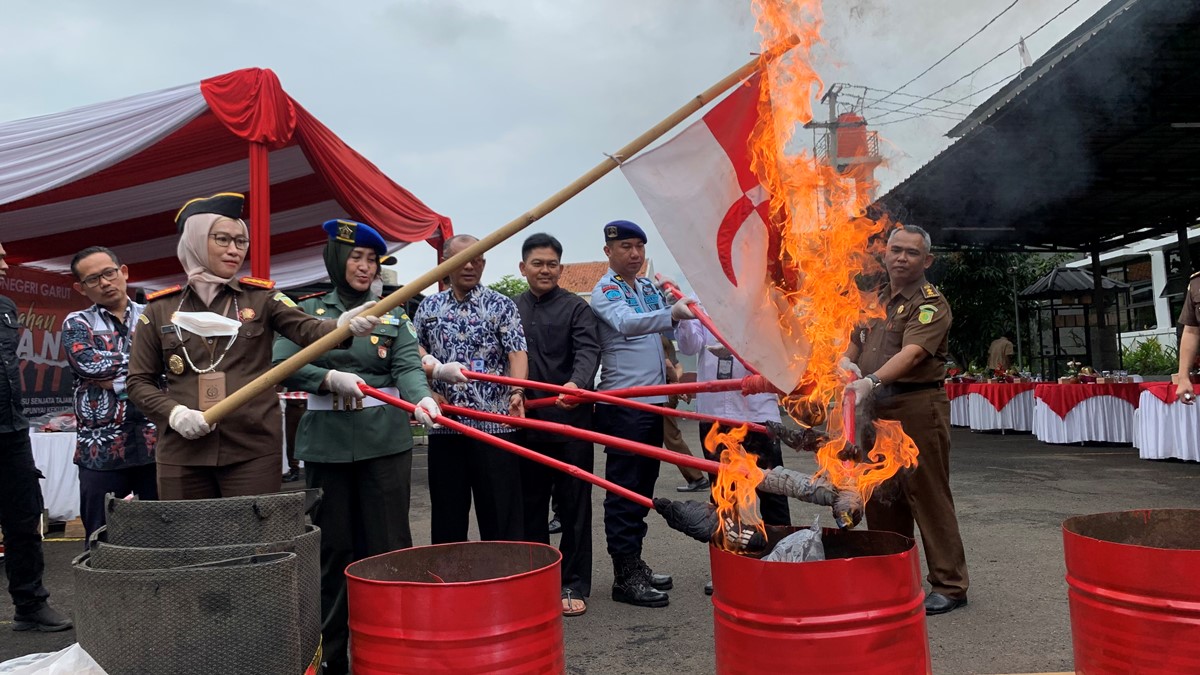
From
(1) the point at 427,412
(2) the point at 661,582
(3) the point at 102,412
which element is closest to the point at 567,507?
(2) the point at 661,582

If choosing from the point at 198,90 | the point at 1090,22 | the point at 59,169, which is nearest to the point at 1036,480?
the point at 1090,22

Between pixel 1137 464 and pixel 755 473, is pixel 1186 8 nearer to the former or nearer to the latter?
pixel 1137 464

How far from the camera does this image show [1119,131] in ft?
34.3

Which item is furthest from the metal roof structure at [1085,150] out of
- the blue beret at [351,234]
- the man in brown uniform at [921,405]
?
the blue beret at [351,234]

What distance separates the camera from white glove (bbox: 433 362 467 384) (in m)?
3.64

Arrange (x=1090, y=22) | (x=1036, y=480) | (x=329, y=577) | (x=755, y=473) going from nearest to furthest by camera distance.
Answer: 1. (x=755, y=473)
2. (x=329, y=577)
3. (x=1090, y=22)
4. (x=1036, y=480)

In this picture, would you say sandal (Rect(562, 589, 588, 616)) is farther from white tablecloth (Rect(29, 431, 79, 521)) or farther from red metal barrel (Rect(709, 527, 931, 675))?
white tablecloth (Rect(29, 431, 79, 521))

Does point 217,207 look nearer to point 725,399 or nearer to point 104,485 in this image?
point 104,485

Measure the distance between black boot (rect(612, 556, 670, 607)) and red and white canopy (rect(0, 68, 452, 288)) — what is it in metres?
4.28

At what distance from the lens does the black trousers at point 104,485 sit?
13.6 feet

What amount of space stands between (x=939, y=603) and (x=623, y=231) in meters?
2.48

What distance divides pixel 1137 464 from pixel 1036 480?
2074 millimetres

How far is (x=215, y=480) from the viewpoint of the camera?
2885 millimetres

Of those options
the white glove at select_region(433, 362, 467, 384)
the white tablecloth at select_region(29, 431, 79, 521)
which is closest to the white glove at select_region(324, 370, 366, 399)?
the white glove at select_region(433, 362, 467, 384)
